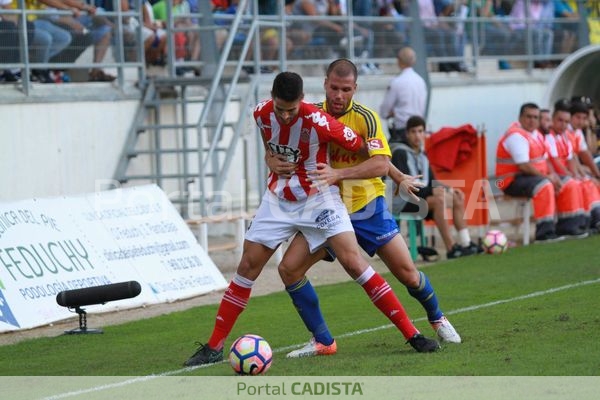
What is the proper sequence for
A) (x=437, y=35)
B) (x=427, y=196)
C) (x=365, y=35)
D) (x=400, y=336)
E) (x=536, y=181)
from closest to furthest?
(x=400, y=336) → (x=427, y=196) → (x=536, y=181) → (x=365, y=35) → (x=437, y=35)

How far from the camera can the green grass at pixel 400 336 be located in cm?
872

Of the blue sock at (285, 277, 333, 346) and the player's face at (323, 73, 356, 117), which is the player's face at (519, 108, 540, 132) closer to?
the player's face at (323, 73, 356, 117)

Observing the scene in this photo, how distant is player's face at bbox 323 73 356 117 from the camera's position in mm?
9156

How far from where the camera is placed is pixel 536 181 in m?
18.0

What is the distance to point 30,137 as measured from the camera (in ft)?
53.8

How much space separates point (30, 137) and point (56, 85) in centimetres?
96

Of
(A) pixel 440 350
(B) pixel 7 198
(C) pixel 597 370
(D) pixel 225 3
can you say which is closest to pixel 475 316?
(A) pixel 440 350

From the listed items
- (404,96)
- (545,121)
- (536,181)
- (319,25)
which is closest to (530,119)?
(545,121)

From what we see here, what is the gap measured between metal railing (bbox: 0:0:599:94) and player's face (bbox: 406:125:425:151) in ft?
8.99

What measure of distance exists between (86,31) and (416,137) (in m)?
4.70

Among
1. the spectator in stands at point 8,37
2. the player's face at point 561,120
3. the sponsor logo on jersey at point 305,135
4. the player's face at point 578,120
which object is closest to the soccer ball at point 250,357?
the sponsor logo on jersey at point 305,135

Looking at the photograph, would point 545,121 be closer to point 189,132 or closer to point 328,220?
point 189,132
